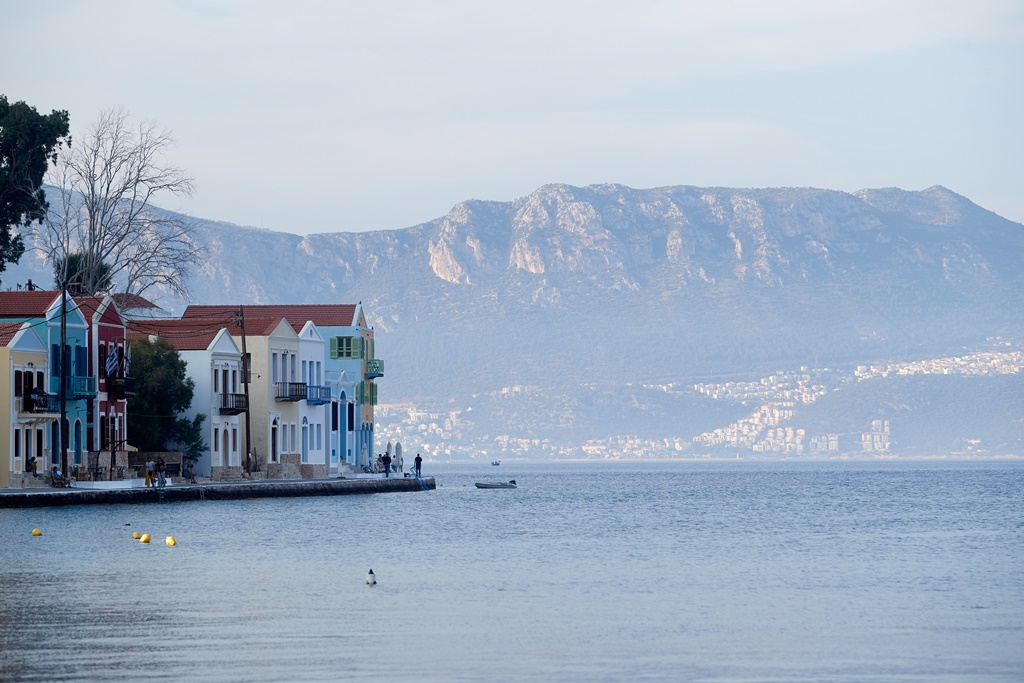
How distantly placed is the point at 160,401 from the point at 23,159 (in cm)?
1481

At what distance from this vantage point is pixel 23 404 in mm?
71875

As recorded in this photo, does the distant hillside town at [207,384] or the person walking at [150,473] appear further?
the person walking at [150,473]

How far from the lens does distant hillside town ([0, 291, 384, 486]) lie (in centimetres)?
7288

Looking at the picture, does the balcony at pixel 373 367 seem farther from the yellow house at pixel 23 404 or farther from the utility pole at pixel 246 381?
the yellow house at pixel 23 404

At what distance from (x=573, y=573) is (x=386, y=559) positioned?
21.9 feet

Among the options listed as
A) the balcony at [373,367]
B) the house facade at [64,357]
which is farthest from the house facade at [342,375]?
the house facade at [64,357]

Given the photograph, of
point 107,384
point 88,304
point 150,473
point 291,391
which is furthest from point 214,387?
point 88,304

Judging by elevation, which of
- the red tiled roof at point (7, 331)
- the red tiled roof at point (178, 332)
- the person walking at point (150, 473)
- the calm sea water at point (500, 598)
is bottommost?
the calm sea water at point (500, 598)

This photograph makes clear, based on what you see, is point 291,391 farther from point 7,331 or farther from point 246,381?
point 7,331

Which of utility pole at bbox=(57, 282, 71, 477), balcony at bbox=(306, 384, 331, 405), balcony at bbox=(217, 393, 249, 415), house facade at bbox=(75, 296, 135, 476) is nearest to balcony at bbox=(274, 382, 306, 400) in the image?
balcony at bbox=(306, 384, 331, 405)

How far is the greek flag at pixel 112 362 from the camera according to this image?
79562 mm

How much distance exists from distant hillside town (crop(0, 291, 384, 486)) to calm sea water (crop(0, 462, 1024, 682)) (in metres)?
6.27

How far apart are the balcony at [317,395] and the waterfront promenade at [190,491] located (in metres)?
5.70

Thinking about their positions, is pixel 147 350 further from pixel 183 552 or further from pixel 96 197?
pixel 183 552
